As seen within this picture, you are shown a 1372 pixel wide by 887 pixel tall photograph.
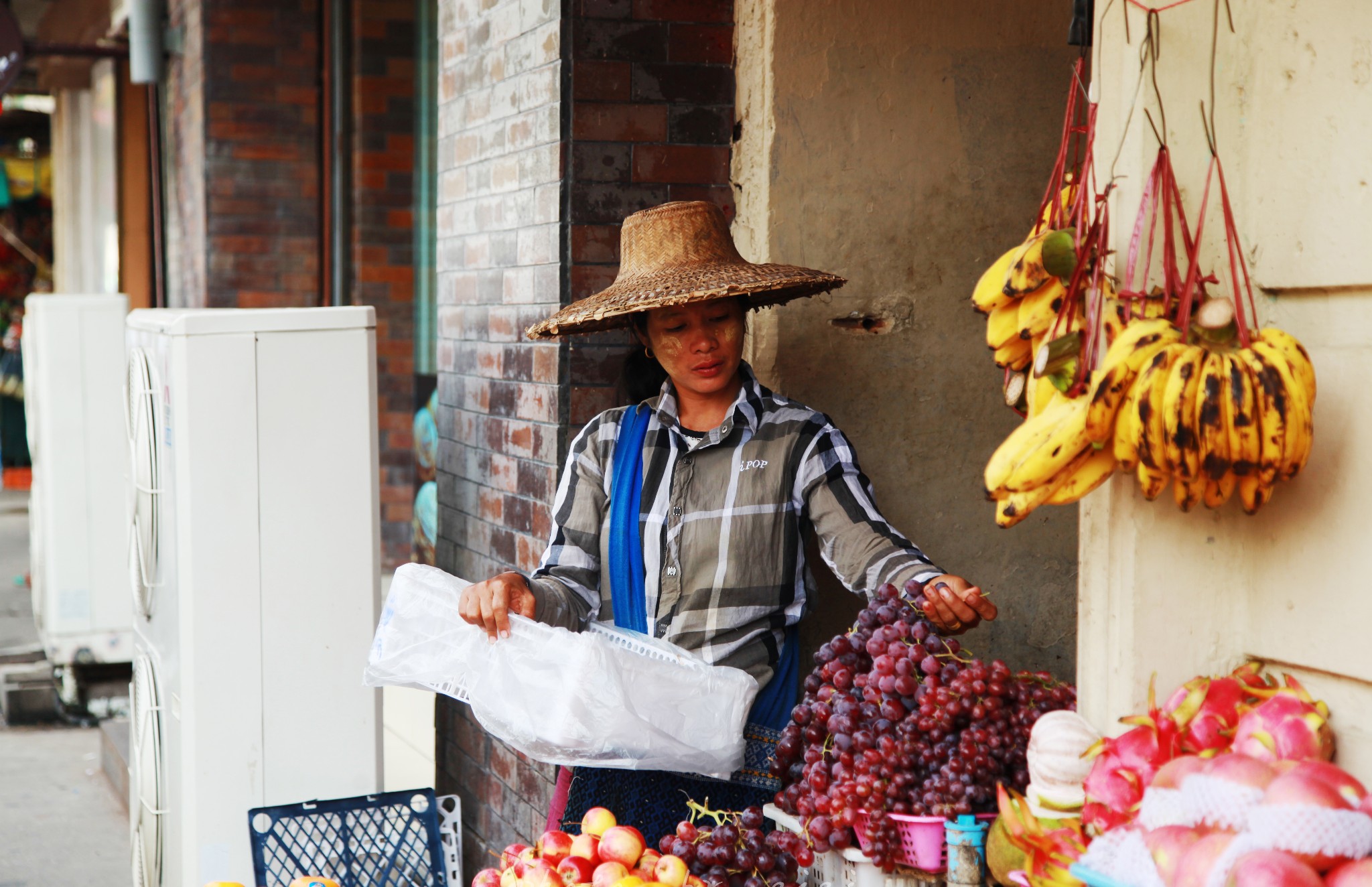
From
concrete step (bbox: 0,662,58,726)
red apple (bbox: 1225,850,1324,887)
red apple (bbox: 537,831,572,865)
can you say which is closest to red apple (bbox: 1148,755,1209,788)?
red apple (bbox: 1225,850,1324,887)

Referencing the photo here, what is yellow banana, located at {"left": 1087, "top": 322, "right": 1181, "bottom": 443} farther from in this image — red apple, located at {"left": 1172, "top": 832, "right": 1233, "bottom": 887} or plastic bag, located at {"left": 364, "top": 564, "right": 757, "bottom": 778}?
plastic bag, located at {"left": 364, "top": 564, "right": 757, "bottom": 778}

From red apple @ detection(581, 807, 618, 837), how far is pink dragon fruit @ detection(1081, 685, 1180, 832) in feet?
3.61

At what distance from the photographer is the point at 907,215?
3258 millimetres

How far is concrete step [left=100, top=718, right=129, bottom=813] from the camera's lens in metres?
5.27

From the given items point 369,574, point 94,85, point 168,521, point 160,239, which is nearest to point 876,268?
point 369,574

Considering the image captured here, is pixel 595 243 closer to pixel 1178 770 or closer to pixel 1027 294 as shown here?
pixel 1027 294

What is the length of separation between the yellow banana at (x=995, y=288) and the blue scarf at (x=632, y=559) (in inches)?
44.0

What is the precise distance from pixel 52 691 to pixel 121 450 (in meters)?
1.29

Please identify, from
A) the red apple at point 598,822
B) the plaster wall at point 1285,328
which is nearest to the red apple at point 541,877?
the red apple at point 598,822

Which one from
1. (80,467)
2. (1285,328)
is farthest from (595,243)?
(80,467)

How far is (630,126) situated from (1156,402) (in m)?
1.95

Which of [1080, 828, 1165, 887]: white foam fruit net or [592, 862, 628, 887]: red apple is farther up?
[1080, 828, 1165, 887]: white foam fruit net

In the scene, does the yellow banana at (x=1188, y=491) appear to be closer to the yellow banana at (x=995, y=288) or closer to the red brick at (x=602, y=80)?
the yellow banana at (x=995, y=288)

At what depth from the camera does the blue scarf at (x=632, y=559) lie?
2814 millimetres
